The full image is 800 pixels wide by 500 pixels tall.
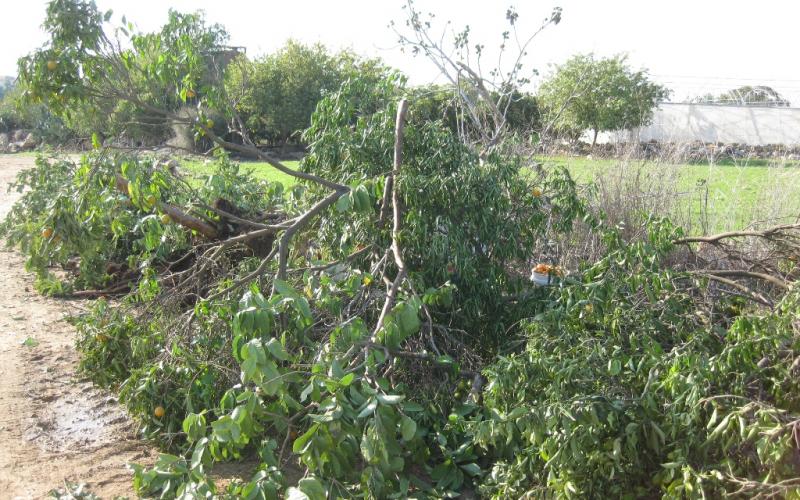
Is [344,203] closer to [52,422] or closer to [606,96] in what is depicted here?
[52,422]

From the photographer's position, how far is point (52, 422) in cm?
435

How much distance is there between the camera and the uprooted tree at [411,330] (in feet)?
9.43

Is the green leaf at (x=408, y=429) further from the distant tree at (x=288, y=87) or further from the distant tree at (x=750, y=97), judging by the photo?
the distant tree at (x=750, y=97)

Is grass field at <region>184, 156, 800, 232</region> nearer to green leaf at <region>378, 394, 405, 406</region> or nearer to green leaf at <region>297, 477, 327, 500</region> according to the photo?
green leaf at <region>378, 394, 405, 406</region>

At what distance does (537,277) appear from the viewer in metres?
4.61

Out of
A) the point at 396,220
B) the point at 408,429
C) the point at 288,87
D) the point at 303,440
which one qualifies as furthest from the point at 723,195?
the point at 288,87

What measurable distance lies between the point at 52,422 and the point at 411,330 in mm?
2452

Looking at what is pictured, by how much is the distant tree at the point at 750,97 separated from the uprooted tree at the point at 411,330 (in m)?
26.8

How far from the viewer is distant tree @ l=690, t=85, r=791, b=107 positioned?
95.6 ft

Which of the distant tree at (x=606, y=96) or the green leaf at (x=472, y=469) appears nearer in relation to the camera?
the green leaf at (x=472, y=469)

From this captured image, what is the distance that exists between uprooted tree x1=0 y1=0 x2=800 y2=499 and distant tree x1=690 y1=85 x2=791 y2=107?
87.9 feet

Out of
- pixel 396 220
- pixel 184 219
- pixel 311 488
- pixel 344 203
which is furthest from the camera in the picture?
pixel 184 219

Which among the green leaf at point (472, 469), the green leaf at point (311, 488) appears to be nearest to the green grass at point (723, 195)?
the green leaf at point (472, 469)

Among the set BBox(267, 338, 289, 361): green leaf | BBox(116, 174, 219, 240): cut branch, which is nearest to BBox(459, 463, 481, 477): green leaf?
BBox(267, 338, 289, 361): green leaf
